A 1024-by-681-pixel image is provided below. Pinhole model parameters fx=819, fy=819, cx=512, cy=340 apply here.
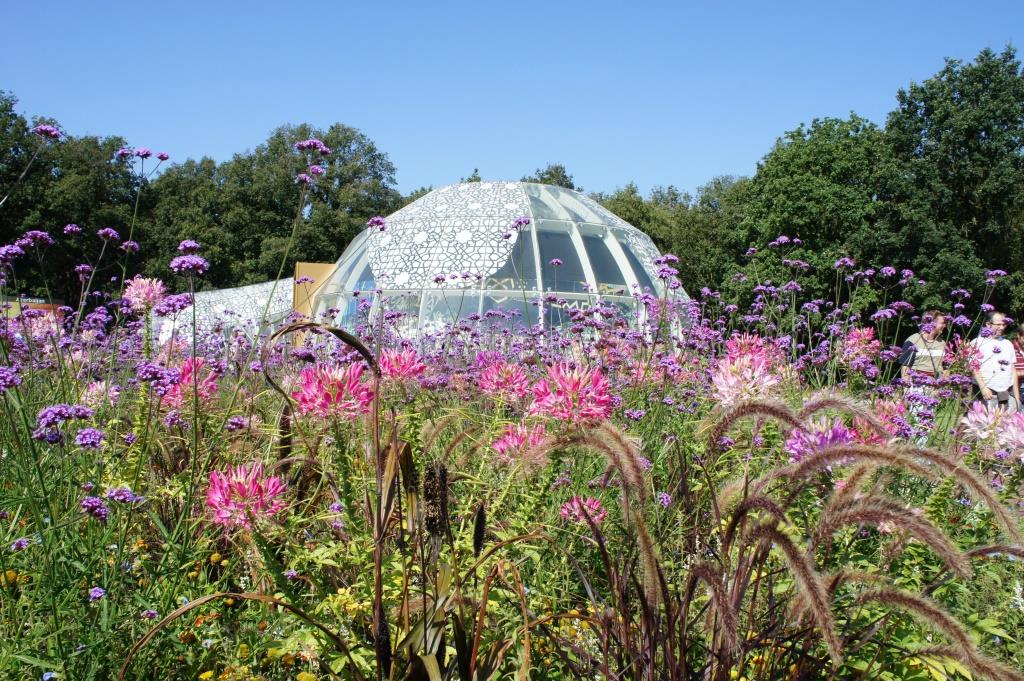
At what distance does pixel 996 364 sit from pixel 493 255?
1394 centimetres

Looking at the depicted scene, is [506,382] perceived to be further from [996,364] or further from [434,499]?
[996,364]

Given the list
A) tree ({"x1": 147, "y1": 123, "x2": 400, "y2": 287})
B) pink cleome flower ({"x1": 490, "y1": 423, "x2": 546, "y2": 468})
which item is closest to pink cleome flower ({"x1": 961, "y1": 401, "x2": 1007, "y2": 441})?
pink cleome flower ({"x1": 490, "y1": 423, "x2": 546, "y2": 468})

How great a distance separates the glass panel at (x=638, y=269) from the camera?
817 inches

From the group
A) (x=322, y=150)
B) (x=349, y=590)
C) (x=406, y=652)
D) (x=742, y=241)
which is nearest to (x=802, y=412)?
(x=406, y=652)

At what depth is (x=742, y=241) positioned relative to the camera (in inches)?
1447

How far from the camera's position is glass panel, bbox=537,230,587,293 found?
64.7 ft

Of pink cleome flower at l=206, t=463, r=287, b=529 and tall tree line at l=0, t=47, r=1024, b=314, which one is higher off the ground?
tall tree line at l=0, t=47, r=1024, b=314

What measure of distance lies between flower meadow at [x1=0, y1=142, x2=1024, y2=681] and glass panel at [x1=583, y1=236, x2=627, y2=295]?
52.4 feet

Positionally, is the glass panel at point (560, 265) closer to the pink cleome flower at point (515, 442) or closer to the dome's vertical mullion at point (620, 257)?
the dome's vertical mullion at point (620, 257)

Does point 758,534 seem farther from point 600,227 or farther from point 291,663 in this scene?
point 600,227

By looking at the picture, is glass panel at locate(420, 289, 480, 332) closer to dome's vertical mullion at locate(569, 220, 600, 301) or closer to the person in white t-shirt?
dome's vertical mullion at locate(569, 220, 600, 301)

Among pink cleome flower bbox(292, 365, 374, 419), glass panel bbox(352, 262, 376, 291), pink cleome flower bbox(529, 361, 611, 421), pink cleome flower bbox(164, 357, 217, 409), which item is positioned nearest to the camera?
pink cleome flower bbox(292, 365, 374, 419)

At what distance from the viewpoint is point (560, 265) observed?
64.2 ft

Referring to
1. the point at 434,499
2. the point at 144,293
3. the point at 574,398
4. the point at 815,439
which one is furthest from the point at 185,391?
the point at 815,439
